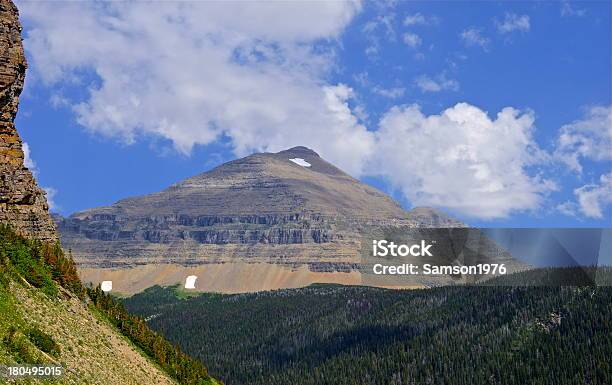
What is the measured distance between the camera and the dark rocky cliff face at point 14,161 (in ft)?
219

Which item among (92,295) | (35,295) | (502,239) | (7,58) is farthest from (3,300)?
(502,239)

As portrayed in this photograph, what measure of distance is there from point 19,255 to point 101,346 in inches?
445

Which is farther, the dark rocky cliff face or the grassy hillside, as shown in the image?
the dark rocky cliff face

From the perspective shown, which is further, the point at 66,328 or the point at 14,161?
the point at 14,161

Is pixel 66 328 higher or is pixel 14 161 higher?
→ pixel 14 161

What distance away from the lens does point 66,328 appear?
59625 millimetres

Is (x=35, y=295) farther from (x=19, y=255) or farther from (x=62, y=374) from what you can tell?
(x=62, y=374)

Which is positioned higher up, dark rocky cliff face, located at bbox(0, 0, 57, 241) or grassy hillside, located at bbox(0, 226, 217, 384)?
dark rocky cliff face, located at bbox(0, 0, 57, 241)

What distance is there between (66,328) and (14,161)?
19.7 meters

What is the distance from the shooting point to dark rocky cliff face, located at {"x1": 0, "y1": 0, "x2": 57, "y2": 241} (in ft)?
219

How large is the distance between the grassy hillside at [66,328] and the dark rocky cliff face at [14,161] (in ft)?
9.31

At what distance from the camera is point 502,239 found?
18275 centimetres

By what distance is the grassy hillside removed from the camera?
170ft

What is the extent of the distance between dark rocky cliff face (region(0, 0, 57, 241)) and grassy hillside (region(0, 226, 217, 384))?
2.84m
